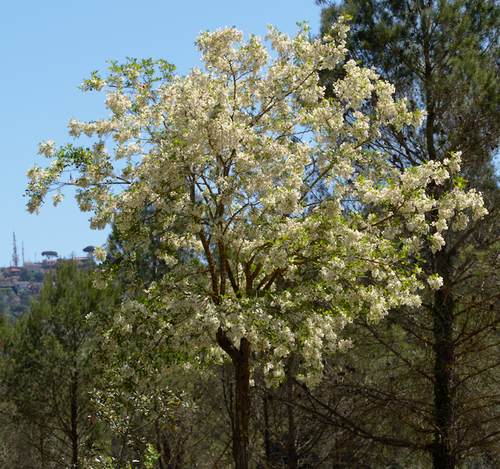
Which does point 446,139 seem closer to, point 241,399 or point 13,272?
point 241,399

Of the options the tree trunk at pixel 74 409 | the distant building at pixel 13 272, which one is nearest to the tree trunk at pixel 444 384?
the tree trunk at pixel 74 409

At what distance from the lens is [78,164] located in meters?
6.71

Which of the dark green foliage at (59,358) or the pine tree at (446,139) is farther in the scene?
the dark green foliage at (59,358)

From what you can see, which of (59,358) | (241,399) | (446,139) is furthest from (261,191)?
(59,358)

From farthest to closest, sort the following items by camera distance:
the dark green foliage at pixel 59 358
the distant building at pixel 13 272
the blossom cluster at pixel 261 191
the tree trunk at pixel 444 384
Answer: the distant building at pixel 13 272 → the dark green foliage at pixel 59 358 → the tree trunk at pixel 444 384 → the blossom cluster at pixel 261 191

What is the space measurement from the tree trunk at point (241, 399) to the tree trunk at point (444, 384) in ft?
8.26

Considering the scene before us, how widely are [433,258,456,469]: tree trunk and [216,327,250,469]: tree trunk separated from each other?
8.26 feet

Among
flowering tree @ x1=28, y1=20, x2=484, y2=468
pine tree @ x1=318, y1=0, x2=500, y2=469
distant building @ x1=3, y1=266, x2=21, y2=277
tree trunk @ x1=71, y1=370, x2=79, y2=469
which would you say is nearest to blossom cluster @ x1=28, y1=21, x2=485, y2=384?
flowering tree @ x1=28, y1=20, x2=484, y2=468

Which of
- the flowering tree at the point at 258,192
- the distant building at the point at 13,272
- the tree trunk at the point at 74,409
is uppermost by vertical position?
the distant building at the point at 13,272

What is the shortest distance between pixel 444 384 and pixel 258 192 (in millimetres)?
3778

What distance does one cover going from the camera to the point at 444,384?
7.62 meters

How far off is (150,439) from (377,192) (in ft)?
25.6

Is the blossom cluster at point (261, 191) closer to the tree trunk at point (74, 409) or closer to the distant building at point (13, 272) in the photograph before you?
the tree trunk at point (74, 409)

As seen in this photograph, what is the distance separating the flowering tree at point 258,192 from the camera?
20.7 feet
